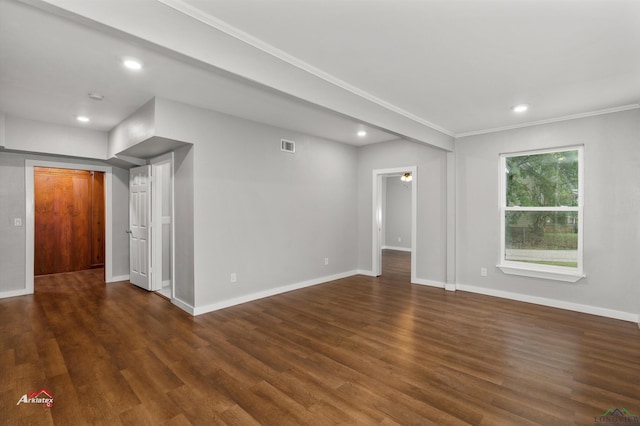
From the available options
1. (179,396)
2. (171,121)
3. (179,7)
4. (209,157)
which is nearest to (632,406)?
(179,396)

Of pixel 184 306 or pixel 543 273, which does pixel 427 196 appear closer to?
pixel 543 273

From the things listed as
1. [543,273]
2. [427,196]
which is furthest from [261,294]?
[543,273]

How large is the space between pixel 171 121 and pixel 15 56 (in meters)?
1.39

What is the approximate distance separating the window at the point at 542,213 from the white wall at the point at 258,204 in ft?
9.26

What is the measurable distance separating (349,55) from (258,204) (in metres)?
2.75

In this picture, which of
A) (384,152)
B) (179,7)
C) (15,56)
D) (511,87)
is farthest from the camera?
(384,152)

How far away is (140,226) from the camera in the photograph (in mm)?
5523

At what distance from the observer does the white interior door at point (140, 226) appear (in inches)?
206

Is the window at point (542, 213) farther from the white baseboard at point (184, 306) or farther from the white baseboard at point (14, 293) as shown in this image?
the white baseboard at point (14, 293)

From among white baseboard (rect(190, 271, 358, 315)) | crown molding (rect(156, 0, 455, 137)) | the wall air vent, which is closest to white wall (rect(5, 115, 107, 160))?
the wall air vent

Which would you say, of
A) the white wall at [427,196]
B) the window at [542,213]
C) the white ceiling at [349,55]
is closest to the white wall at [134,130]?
the white ceiling at [349,55]

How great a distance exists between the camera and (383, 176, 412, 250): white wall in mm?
10078

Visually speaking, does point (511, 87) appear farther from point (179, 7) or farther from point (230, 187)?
point (230, 187)

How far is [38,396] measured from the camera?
2346mm
